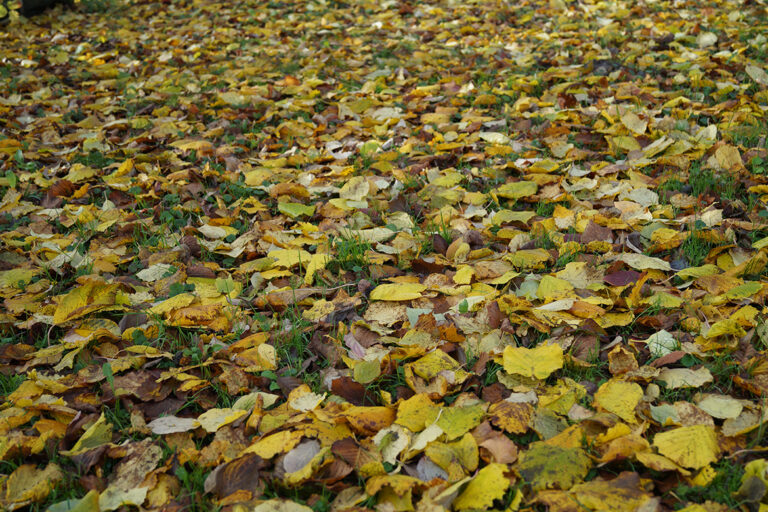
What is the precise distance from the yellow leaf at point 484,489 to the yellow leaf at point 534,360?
0.34 metres

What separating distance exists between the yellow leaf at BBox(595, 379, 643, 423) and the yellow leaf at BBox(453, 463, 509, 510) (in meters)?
0.35

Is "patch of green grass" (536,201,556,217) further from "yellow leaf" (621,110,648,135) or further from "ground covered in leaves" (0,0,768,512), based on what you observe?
"yellow leaf" (621,110,648,135)

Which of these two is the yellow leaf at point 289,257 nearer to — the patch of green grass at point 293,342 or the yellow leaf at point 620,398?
the patch of green grass at point 293,342

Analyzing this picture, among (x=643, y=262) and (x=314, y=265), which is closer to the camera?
(x=643, y=262)

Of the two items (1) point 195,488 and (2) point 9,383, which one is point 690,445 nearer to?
(1) point 195,488

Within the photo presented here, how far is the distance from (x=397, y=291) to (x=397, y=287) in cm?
2

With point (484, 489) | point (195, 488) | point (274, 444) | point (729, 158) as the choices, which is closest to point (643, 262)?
point (729, 158)

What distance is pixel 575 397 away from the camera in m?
1.57

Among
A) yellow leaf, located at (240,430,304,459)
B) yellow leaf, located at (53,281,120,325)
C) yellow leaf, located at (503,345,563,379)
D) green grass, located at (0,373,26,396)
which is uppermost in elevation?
yellow leaf, located at (53,281,120,325)

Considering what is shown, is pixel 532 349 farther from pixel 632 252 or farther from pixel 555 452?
pixel 632 252

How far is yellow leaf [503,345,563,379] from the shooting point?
5.36 feet

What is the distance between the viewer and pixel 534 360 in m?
1.67

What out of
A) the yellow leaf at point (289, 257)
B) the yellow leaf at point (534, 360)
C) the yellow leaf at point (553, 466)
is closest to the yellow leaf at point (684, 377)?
the yellow leaf at point (534, 360)

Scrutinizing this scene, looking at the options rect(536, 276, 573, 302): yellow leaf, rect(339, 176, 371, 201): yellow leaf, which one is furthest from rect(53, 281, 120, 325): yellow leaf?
rect(536, 276, 573, 302): yellow leaf
